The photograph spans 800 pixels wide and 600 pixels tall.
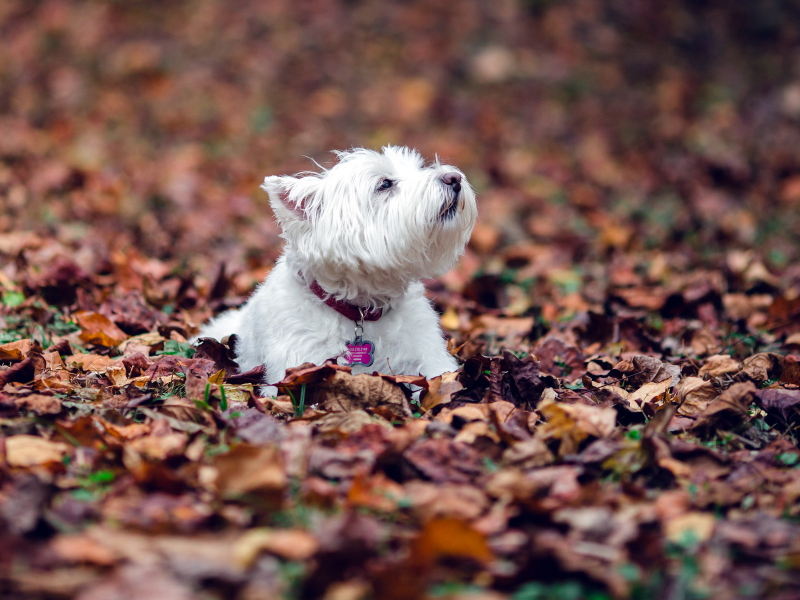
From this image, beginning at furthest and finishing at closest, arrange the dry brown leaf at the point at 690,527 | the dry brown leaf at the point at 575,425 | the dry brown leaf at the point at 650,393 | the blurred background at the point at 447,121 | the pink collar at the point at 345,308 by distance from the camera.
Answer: the blurred background at the point at 447,121 → the pink collar at the point at 345,308 → the dry brown leaf at the point at 650,393 → the dry brown leaf at the point at 575,425 → the dry brown leaf at the point at 690,527

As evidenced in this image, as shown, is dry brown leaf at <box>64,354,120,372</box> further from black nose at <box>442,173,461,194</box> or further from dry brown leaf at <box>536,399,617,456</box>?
dry brown leaf at <box>536,399,617,456</box>

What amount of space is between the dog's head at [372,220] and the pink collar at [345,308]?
0.13 feet

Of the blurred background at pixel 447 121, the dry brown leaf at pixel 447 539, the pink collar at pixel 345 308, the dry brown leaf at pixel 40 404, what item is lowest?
the dry brown leaf at pixel 447 539

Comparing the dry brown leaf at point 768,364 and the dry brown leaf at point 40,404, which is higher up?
the dry brown leaf at point 768,364

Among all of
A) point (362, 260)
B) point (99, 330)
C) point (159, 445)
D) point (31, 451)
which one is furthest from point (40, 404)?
point (362, 260)

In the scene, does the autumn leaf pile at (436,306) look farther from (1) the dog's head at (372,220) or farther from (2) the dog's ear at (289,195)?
(2) the dog's ear at (289,195)

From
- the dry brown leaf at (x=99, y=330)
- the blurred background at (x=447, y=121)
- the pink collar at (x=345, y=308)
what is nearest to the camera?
the pink collar at (x=345, y=308)

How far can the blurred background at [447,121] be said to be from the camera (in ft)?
22.9

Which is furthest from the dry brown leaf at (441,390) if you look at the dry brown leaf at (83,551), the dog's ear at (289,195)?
the dry brown leaf at (83,551)

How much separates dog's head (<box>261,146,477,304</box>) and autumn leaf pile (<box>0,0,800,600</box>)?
0.56m

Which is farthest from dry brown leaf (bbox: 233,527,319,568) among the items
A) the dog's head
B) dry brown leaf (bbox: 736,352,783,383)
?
dry brown leaf (bbox: 736,352,783,383)

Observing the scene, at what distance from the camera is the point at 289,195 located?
3613 millimetres

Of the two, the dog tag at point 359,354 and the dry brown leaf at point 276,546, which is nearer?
the dry brown leaf at point 276,546

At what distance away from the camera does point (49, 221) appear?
6.59 meters
